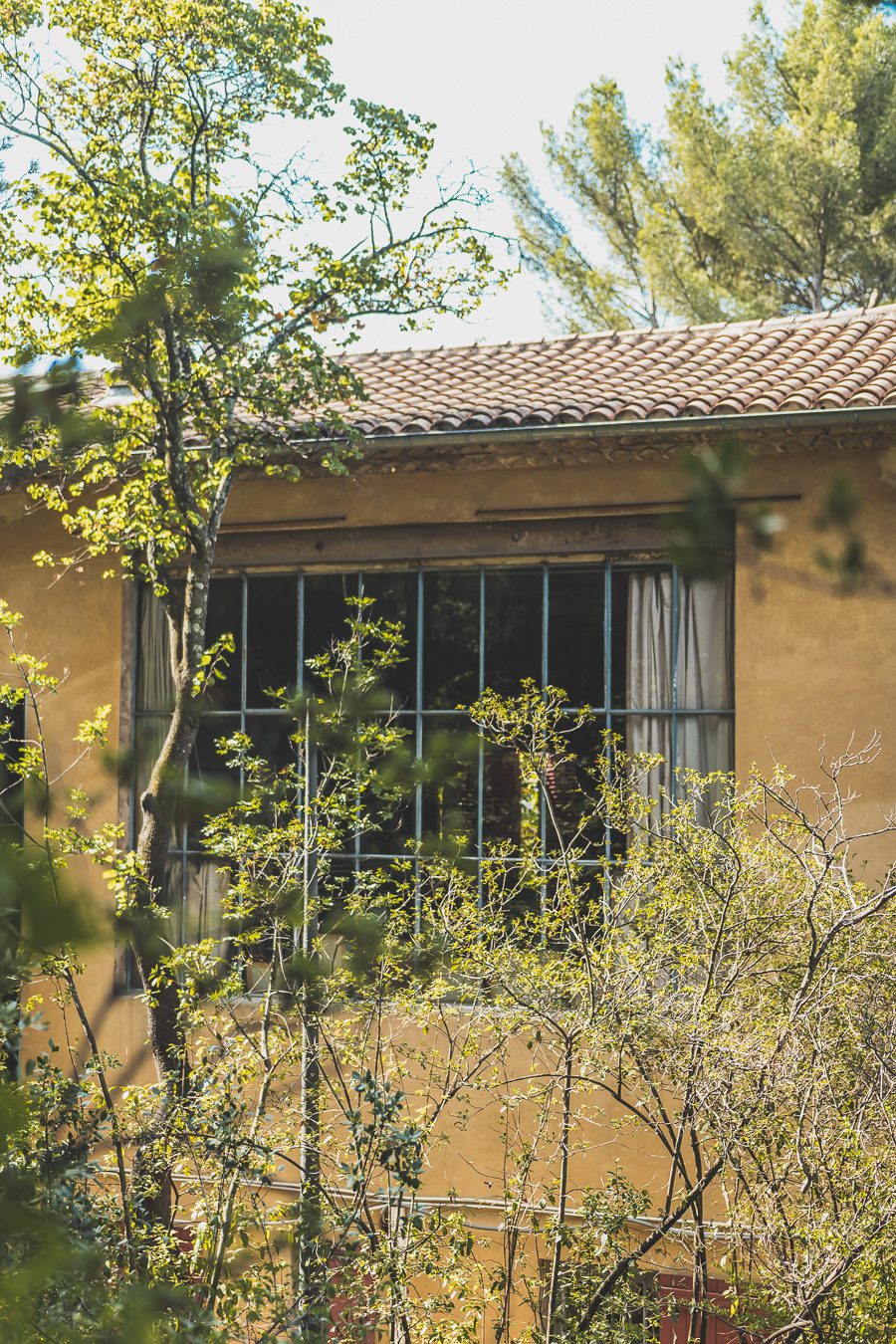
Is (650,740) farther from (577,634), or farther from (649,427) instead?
(649,427)

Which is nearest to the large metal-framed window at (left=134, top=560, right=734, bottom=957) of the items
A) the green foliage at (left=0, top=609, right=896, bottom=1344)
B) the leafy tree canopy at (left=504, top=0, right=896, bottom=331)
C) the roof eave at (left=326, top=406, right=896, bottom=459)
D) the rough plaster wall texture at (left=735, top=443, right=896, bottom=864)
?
the rough plaster wall texture at (left=735, top=443, right=896, bottom=864)

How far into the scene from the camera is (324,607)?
295 inches

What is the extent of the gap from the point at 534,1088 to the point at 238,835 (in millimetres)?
1468

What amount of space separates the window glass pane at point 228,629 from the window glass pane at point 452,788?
1.15 meters

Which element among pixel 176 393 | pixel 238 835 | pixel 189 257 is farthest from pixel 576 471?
pixel 189 257

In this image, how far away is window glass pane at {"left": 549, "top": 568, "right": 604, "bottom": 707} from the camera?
6.99 metres

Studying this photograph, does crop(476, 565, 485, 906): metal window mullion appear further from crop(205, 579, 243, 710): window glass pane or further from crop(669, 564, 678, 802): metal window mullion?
crop(205, 579, 243, 710): window glass pane

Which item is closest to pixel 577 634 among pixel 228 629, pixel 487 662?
pixel 487 662

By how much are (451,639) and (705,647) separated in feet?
4.20

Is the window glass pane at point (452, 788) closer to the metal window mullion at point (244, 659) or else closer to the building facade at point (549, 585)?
the building facade at point (549, 585)

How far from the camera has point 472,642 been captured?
7.16 metres

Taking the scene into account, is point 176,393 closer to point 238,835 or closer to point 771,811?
point 238,835

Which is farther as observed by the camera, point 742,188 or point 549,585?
point 742,188

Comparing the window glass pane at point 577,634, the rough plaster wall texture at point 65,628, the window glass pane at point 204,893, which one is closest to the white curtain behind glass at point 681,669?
the window glass pane at point 577,634
